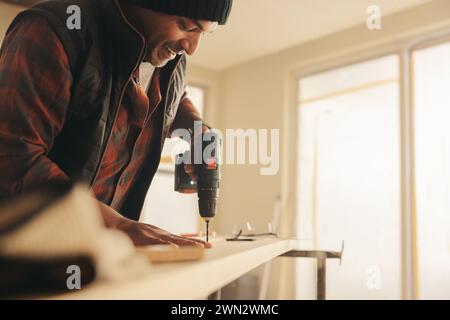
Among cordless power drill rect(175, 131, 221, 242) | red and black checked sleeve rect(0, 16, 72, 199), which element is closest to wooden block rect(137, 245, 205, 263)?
red and black checked sleeve rect(0, 16, 72, 199)

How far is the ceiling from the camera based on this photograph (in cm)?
188

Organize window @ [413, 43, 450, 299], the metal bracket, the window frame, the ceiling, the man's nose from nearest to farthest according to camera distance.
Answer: the man's nose → the metal bracket → the ceiling → window @ [413, 43, 450, 299] → the window frame

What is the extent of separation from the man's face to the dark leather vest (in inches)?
1.1

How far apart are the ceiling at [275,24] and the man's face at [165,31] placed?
1.04 m

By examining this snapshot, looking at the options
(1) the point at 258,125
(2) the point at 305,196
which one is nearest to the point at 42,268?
(1) the point at 258,125

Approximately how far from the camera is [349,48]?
241 cm

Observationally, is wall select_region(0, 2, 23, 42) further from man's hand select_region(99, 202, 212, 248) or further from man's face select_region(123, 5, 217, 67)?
man's hand select_region(99, 202, 212, 248)

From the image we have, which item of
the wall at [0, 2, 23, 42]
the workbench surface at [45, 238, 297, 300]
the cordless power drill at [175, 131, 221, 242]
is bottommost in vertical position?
the workbench surface at [45, 238, 297, 300]

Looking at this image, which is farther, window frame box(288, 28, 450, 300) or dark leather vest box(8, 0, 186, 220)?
window frame box(288, 28, 450, 300)

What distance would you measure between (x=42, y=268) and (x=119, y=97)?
1.20 feet

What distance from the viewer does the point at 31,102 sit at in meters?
0.50

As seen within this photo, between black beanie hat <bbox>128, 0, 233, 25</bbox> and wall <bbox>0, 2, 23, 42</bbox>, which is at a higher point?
wall <bbox>0, 2, 23, 42</bbox>

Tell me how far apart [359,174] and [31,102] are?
1.85m
